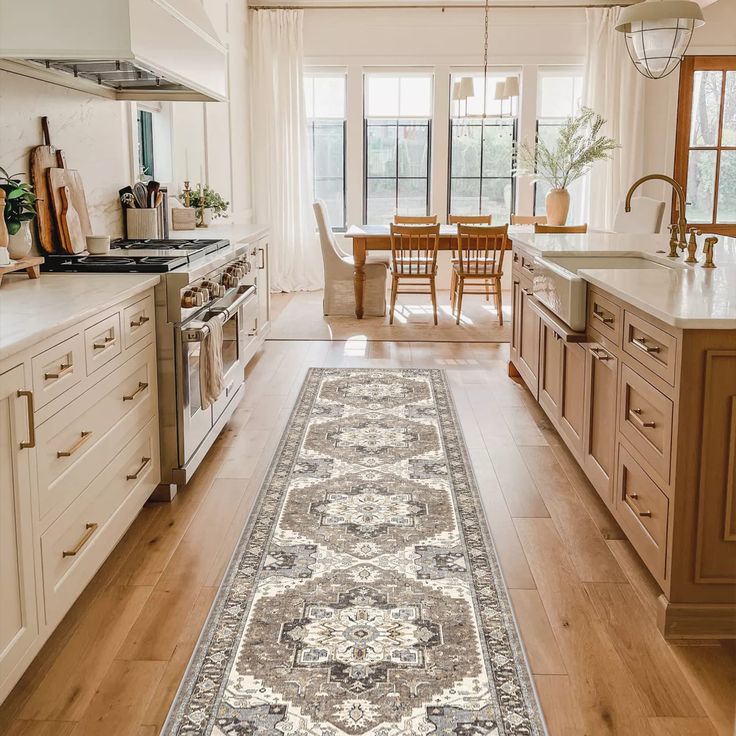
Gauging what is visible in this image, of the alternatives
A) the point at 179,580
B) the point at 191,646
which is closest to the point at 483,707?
the point at 191,646

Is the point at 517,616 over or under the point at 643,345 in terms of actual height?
under

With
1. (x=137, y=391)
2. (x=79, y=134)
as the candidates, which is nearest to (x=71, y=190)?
(x=79, y=134)

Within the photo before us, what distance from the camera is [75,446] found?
7.76ft

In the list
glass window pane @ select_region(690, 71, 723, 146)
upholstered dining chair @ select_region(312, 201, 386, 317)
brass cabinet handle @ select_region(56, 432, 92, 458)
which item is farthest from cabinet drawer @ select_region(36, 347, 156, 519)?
glass window pane @ select_region(690, 71, 723, 146)

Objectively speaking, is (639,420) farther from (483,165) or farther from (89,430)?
(483,165)

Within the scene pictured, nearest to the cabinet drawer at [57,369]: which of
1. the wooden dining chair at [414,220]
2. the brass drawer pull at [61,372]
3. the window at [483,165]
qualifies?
the brass drawer pull at [61,372]

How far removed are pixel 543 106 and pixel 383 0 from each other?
6.86ft

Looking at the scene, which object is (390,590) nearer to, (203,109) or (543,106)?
(203,109)

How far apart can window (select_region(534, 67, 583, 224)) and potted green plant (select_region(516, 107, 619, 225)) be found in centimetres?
10

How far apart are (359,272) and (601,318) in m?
4.53

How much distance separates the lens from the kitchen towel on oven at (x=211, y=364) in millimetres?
3574

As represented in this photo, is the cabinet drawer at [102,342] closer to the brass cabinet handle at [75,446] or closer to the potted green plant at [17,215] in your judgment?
the brass cabinet handle at [75,446]

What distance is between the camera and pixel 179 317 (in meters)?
3.33

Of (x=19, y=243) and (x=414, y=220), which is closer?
(x=19, y=243)
